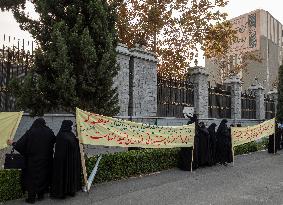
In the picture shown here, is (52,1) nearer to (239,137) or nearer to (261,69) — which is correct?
(239,137)

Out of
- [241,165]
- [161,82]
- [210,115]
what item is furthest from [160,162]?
[210,115]

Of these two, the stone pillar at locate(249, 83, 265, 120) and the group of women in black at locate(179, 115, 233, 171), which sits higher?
the stone pillar at locate(249, 83, 265, 120)

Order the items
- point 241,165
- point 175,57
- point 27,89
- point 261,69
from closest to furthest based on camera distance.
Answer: point 27,89 → point 241,165 → point 175,57 → point 261,69

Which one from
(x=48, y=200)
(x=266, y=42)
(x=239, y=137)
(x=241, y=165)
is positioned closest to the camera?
(x=48, y=200)

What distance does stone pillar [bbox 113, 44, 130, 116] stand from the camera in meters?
14.9

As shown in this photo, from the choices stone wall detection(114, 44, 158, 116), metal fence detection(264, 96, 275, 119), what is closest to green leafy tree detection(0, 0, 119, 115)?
stone wall detection(114, 44, 158, 116)

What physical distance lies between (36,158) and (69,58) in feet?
11.0

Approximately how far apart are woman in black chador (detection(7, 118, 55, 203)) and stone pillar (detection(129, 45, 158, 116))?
27.3 ft

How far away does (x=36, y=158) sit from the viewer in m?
7.21

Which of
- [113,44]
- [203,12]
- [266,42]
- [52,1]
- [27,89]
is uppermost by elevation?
[266,42]

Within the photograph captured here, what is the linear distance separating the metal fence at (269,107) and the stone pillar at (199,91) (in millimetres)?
12497

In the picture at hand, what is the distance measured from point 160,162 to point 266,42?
97450mm

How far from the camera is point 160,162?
11.1m

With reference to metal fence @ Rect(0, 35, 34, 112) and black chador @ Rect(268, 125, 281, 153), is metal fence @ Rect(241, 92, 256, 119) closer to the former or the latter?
black chador @ Rect(268, 125, 281, 153)
